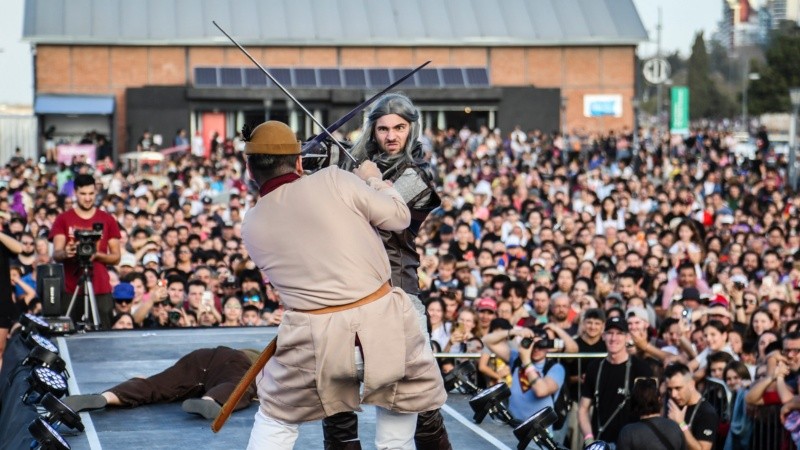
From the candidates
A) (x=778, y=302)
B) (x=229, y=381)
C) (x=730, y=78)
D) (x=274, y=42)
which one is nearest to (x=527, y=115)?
(x=274, y=42)

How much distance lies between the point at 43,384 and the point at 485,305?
196 inches

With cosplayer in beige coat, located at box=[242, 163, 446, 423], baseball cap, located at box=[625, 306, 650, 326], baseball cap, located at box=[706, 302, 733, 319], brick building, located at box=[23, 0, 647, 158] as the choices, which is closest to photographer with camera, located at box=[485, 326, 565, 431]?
baseball cap, located at box=[625, 306, 650, 326]

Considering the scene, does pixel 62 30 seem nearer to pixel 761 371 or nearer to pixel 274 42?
pixel 274 42

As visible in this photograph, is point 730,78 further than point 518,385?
Yes

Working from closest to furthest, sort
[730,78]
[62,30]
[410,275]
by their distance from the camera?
[410,275] → [62,30] → [730,78]

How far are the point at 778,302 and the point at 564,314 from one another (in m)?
1.78

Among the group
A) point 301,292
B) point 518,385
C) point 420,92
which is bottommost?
point 518,385

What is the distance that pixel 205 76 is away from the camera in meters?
44.0

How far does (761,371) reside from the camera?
9.98 m

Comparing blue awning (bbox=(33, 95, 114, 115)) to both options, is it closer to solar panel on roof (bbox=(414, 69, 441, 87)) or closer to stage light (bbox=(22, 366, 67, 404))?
solar panel on roof (bbox=(414, 69, 441, 87))

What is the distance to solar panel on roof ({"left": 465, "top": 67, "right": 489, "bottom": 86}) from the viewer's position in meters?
45.1

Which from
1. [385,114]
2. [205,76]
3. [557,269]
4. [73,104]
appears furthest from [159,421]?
[205,76]

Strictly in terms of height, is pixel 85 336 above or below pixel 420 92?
below

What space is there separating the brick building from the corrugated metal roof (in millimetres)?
45
